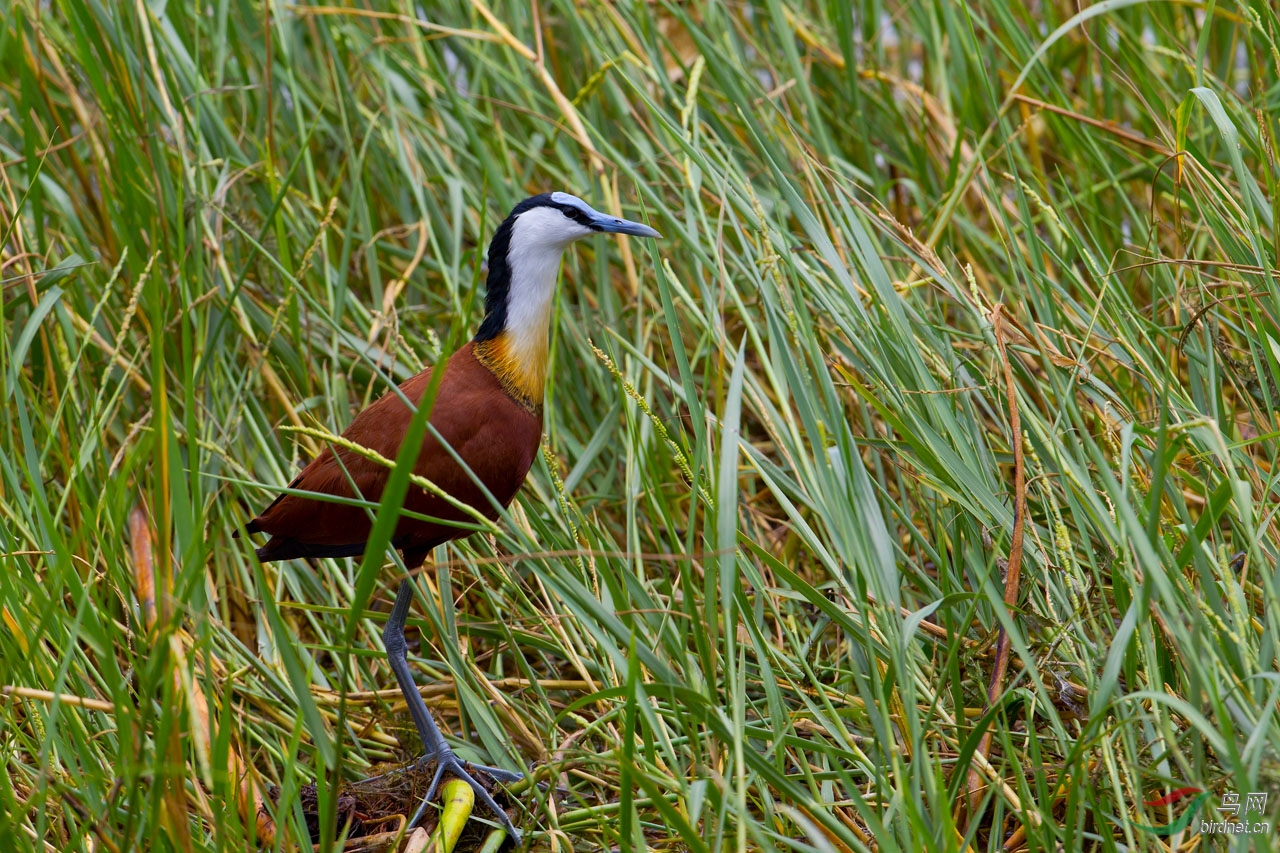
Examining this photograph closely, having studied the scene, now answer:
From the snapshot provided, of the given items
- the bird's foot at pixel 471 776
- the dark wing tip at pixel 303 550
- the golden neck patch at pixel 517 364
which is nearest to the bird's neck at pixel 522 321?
the golden neck patch at pixel 517 364

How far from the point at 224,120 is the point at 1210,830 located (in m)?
2.99

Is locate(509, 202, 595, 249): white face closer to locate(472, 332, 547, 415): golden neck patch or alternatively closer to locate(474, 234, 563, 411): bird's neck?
locate(474, 234, 563, 411): bird's neck

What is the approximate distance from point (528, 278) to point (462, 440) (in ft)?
1.37

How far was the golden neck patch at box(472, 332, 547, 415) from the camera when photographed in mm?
2514

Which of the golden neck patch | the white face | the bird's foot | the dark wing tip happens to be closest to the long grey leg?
the bird's foot

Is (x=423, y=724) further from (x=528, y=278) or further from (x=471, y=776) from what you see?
(x=528, y=278)

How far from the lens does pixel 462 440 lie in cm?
238

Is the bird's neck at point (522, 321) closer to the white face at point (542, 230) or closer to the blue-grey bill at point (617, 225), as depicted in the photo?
the white face at point (542, 230)

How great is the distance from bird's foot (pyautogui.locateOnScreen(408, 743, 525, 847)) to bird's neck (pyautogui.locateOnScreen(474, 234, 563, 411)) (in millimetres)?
743

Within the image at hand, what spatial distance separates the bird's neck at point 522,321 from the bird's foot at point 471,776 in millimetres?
743

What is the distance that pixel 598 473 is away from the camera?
2.93 metres

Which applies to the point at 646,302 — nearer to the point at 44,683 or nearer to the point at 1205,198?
the point at 1205,198

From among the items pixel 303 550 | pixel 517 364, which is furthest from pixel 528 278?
pixel 303 550

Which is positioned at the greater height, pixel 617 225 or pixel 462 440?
pixel 617 225
